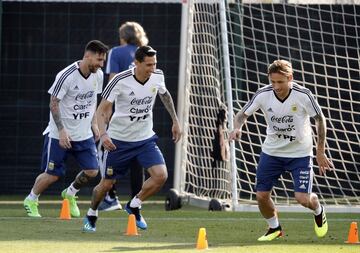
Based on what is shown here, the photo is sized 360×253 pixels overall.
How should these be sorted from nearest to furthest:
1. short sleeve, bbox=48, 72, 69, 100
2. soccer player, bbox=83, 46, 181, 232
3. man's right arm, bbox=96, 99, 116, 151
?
man's right arm, bbox=96, 99, 116, 151 → soccer player, bbox=83, 46, 181, 232 → short sleeve, bbox=48, 72, 69, 100

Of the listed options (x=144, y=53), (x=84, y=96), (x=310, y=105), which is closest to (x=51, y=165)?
(x=84, y=96)

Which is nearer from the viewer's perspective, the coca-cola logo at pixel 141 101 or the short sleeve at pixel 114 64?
the coca-cola logo at pixel 141 101

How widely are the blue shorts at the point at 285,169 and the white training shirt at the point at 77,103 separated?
9.17 feet

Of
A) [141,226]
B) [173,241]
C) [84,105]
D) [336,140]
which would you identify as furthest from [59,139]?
[336,140]

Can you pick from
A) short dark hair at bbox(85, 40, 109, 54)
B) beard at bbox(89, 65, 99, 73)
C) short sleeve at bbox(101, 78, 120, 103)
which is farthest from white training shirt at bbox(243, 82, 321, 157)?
beard at bbox(89, 65, 99, 73)

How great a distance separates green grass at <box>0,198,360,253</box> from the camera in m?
11.2

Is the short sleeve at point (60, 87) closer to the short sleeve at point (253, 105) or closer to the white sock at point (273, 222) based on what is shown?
the short sleeve at point (253, 105)

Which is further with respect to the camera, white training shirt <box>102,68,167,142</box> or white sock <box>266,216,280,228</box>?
white training shirt <box>102,68,167,142</box>

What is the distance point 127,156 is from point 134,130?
0.27 metres

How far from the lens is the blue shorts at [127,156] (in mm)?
Result: 13047

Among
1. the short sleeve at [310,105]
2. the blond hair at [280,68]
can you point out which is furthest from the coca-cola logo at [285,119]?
the blond hair at [280,68]

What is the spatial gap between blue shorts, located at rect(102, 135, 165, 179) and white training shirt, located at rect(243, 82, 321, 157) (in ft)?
3.80

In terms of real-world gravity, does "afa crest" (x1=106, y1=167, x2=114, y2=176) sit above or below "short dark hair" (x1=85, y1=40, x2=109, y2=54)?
below

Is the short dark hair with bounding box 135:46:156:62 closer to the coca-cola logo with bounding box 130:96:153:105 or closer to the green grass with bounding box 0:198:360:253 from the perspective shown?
the coca-cola logo with bounding box 130:96:153:105
